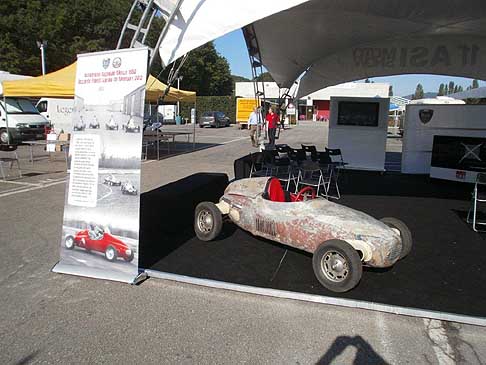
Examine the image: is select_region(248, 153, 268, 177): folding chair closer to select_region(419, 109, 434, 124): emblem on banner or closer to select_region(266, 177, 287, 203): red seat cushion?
select_region(266, 177, 287, 203): red seat cushion

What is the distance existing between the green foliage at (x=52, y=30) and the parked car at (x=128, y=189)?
35455 millimetres

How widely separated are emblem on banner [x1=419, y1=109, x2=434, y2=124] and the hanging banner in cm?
907

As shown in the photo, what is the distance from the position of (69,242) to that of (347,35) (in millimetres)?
7346

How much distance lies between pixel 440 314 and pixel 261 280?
5.60 ft

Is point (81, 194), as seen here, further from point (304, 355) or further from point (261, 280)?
point (304, 355)

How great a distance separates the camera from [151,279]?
407cm

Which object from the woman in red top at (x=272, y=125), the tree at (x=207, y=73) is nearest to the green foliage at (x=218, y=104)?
the tree at (x=207, y=73)

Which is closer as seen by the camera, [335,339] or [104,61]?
[335,339]

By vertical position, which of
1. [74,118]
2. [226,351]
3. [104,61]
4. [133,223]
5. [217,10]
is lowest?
[226,351]

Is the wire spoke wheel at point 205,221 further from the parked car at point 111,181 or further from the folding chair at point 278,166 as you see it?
the folding chair at point 278,166

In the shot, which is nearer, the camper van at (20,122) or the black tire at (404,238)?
the black tire at (404,238)

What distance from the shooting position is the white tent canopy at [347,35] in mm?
3926

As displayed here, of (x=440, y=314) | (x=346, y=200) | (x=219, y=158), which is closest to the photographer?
(x=440, y=314)

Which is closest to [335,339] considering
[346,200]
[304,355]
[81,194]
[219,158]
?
[304,355]
